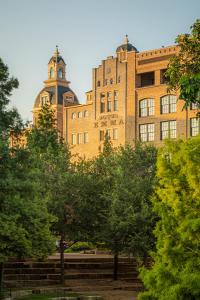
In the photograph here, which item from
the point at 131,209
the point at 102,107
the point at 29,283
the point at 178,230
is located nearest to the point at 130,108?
the point at 102,107

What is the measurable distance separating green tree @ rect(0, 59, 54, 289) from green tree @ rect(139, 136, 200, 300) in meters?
10.3

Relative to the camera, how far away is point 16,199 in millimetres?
32844

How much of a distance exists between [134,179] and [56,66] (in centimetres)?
9835

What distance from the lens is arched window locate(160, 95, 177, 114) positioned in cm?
9312

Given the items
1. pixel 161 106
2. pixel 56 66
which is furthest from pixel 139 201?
pixel 56 66

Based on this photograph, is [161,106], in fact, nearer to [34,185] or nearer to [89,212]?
[89,212]

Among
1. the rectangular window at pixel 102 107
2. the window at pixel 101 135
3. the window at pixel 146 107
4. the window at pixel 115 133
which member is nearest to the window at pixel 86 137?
the window at pixel 101 135

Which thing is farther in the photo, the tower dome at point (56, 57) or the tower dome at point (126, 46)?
the tower dome at point (56, 57)

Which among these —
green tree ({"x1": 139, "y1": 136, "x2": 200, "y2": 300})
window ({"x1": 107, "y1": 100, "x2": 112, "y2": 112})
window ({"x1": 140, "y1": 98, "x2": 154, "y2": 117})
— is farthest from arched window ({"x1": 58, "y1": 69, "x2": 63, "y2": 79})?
green tree ({"x1": 139, "y1": 136, "x2": 200, "y2": 300})

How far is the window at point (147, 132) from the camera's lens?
94.5m

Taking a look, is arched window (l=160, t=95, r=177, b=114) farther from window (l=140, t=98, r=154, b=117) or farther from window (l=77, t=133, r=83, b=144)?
window (l=77, t=133, r=83, b=144)

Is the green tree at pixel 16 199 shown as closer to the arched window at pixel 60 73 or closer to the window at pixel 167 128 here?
the window at pixel 167 128

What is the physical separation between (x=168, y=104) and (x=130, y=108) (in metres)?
6.82

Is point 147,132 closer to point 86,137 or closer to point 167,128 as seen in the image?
point 167,128
